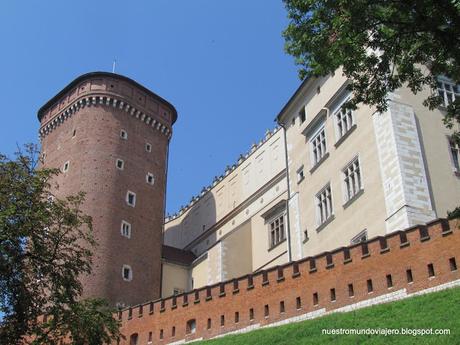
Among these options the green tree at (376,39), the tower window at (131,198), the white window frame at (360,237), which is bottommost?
the green tree at (376,39)

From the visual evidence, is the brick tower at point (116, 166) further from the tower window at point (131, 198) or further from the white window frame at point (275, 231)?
the white window frame at point (275, 231)

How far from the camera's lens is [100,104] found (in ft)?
143

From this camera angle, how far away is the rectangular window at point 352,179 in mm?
28641

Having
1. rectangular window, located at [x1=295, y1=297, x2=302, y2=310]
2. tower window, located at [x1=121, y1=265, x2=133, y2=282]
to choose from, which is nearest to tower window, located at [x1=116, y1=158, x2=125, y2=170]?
tower window, located at [x1=121, y1=265, x2=133, y2=282]

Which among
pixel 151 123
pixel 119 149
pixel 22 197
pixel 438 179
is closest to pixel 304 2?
pixel 22 197

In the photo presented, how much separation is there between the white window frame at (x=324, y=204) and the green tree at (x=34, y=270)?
1300cm

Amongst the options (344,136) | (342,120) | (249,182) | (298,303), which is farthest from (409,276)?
(249,182)

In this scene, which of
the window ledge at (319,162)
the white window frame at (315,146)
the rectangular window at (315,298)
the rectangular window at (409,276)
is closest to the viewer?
the rectangular window at (409,276)

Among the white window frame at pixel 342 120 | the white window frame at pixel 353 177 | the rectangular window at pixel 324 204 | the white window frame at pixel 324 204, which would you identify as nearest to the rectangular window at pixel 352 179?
the white window frame at pixel 353 177

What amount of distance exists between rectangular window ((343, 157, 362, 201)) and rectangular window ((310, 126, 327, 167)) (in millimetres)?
2259

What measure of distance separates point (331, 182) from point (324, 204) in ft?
3.26

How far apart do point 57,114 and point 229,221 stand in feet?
39.9

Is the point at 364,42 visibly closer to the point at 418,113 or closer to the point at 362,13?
the point at 362,13

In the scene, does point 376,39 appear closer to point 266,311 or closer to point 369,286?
point 369,286
